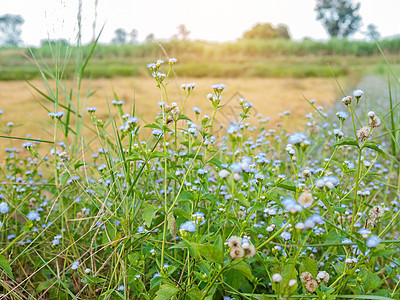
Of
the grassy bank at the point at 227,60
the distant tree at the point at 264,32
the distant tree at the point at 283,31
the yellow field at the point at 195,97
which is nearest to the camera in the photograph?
the yellow field at the point at 195,97

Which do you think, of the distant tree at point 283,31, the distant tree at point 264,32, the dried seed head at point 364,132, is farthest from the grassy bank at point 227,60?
the dried seed head at point 364,132

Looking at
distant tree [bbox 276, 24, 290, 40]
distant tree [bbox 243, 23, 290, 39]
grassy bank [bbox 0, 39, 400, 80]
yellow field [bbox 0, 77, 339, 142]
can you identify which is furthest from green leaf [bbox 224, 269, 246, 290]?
distant tree [bbox 276, 24, 290, 40]

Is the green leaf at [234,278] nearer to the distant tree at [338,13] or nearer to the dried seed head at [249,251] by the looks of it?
the dried seed head at [249,251]

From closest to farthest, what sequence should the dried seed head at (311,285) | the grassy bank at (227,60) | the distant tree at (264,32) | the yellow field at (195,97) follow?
the dried seed head at (311,285) → the yellow field at (195,97) → the grassy bank at (227,60) → the distant tree at (264,32)

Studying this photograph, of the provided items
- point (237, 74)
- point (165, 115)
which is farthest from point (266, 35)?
point (165, 115)

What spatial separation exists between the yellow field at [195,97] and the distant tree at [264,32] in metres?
5.42

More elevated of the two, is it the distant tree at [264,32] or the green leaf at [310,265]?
the distant tree at [264,32]

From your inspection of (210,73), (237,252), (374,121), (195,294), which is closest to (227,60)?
(210,73)

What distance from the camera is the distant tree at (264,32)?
1209cm

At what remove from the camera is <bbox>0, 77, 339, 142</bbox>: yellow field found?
418cm

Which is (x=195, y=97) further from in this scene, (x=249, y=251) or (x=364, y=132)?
(x=249, y=251)

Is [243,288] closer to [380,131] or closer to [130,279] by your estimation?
[130,279]

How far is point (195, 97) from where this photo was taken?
5.05m

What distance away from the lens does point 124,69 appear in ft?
24.3
